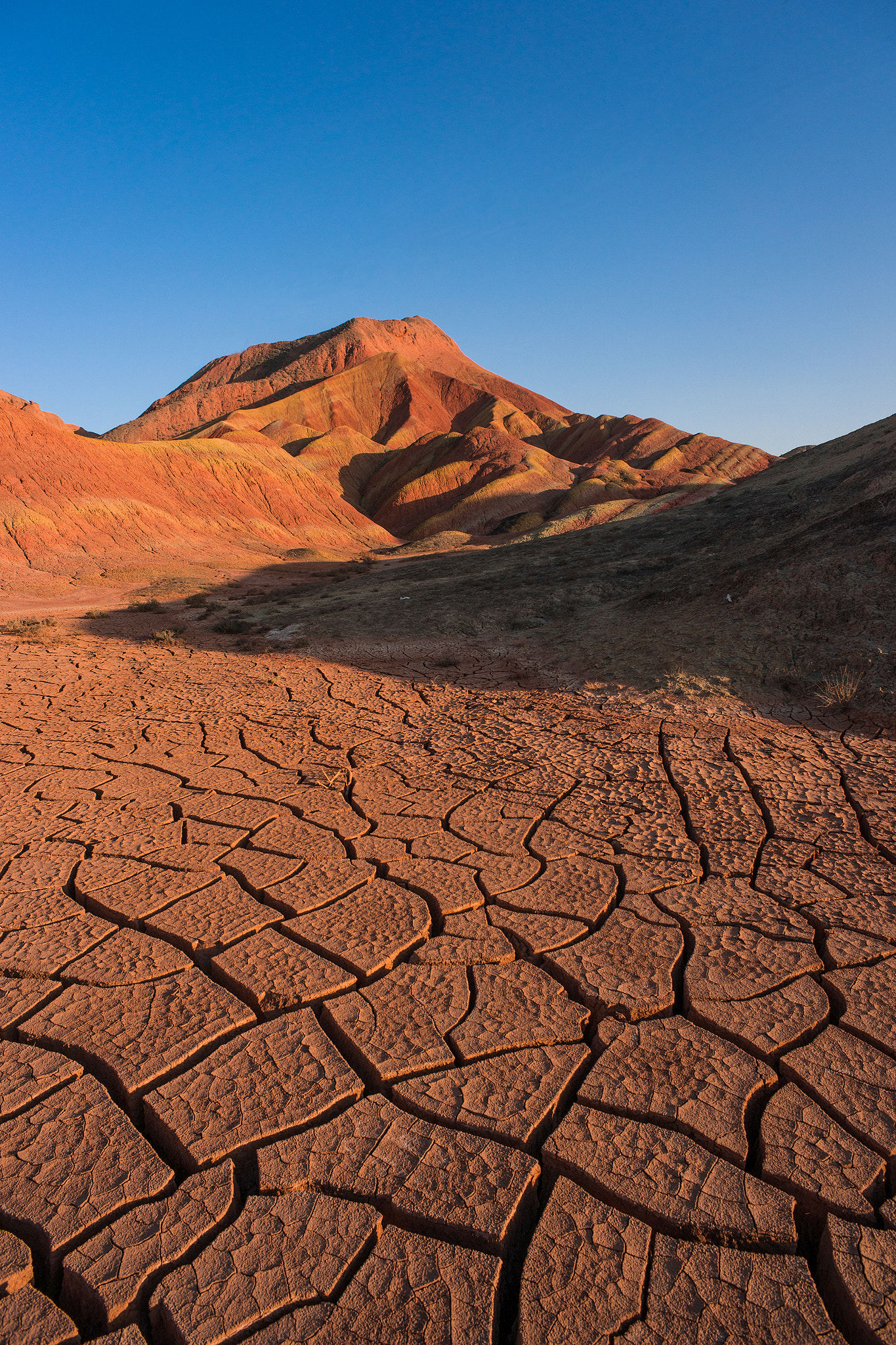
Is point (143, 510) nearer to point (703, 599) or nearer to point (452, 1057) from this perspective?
point (703, 599)

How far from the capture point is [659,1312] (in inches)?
47.8

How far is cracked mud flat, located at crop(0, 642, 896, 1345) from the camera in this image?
4.15ft

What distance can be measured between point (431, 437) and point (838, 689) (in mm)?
36533

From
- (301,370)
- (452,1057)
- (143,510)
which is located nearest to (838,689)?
(452,1057)

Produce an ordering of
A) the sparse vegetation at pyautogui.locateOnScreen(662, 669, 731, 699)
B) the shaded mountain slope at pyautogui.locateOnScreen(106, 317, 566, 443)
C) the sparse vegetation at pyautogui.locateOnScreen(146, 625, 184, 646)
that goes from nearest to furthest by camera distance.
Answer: the sparse vegetation at pyautogui.locateOnScreen(662, 669, 731, 699) < the sparse vegetation at pyautogui.locateOnScreen(146, 625, 184, 646) < the shaded mountain slope at pyautogui.locateOnScreen(106, 317, 566, 443)

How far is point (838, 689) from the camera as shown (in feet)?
14.6

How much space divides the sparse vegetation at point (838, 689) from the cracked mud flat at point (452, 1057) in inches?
34.6

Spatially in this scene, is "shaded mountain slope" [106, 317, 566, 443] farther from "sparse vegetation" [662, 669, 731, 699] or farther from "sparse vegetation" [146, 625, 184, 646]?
"sparse vegetation" [662, 669, 731, 699]

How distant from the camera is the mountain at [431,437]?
97.3ft

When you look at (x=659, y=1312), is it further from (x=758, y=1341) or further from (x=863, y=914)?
(x=863, y=914)

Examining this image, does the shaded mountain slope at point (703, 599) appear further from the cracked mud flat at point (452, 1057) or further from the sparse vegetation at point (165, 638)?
the cracked mud flat at point (452, 1057)

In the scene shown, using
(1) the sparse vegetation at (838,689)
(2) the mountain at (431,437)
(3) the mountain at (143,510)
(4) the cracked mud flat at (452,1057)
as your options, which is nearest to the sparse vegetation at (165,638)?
(4) the cracked mud flat at (452,1057)

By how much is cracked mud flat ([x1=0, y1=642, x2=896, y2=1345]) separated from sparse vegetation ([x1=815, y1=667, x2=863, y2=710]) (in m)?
0.88

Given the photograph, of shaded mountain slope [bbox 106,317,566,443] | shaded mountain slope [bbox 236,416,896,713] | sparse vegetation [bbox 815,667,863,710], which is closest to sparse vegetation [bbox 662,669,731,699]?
shaded mountain slope [bbox 236,416,896,713]
